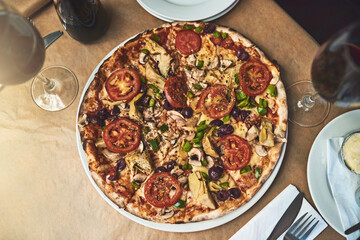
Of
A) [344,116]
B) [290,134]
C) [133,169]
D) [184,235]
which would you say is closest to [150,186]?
[133,169]

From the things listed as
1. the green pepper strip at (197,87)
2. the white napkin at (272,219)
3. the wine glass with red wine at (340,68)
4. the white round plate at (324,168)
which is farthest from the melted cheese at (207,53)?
the white napkin at (272,219)

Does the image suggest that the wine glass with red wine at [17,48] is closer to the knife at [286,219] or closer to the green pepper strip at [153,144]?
the green pepper strip at [153,144]

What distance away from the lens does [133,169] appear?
162 centimetres

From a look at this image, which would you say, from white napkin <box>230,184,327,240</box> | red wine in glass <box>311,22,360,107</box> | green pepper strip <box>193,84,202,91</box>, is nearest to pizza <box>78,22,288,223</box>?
green pepper strip <box>193,84,202,91</box>

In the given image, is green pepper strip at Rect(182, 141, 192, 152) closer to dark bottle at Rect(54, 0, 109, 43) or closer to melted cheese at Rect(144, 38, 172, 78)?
melted cheese at Rect(144, 38, 172, 78)

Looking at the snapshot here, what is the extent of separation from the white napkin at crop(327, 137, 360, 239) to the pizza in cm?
29

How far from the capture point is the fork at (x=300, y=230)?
5.16 ft

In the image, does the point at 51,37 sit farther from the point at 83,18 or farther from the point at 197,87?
the point at 197,87

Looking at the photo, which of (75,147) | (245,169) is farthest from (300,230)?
(75,147)

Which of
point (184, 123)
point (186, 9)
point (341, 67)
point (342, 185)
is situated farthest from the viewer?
point (186, 9)

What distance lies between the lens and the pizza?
158 centimetres

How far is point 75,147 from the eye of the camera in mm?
1857

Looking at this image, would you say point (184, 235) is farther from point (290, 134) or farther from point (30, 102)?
point (30, 102)

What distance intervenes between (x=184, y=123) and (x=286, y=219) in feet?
2.56
